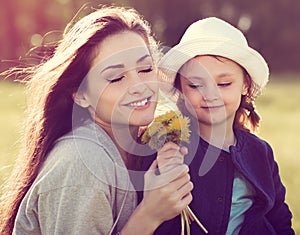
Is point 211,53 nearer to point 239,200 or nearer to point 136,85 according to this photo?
point 136,85

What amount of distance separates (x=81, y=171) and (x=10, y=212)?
0.61 m

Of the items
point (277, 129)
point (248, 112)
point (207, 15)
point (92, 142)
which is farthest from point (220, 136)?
point (207, 15)

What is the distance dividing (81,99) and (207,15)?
84.8ft

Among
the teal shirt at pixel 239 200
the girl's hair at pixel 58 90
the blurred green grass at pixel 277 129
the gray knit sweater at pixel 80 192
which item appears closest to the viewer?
the gray knit sweater at pixel 80 192

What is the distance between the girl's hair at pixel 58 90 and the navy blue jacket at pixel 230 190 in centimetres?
53

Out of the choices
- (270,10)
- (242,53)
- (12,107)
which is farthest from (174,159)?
(270,10)

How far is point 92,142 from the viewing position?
335cm

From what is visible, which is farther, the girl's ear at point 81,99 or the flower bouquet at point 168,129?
the girl's ear at point 81,99

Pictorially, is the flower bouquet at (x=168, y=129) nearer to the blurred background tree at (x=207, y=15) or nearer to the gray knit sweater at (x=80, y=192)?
the gray knit sweater at (x=80, y=192)

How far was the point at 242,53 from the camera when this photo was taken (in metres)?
3.84

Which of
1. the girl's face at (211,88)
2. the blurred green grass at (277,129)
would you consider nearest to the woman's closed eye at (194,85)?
the girl's face at (211,88)

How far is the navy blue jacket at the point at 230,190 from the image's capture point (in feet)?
12.4

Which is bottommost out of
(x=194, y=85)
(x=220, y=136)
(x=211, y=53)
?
(x=220, y=136)

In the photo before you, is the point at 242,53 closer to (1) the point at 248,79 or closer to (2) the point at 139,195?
(1) the point at 248,79
